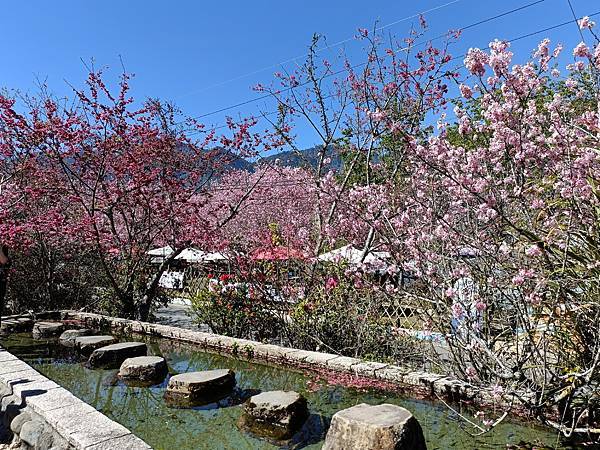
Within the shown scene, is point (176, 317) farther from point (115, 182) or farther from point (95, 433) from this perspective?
point (95, 433)

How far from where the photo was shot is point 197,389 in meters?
4.57

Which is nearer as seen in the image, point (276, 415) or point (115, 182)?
point (276, 415)

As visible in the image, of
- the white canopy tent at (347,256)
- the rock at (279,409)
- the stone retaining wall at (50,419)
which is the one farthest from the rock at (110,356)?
the white canopy tent at (347,256)

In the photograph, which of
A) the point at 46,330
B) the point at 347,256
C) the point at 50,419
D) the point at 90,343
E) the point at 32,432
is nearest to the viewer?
the point at 50,419

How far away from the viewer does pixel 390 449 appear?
3.05 m

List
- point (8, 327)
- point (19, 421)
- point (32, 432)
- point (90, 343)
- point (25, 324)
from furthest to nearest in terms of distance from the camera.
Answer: point (25, 324) → point (8, 327) → point (90, 343) → point (19, 421) → point (32, 432)

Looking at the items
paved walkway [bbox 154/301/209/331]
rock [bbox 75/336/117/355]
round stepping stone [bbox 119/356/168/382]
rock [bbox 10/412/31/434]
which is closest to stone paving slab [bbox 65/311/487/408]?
rock [bbox 75/336/117/355]

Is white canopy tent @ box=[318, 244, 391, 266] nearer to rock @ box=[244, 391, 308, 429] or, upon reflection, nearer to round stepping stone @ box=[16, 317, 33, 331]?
rock @ box=[244, 391, 308, 429]

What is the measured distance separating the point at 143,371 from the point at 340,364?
6.91 feet

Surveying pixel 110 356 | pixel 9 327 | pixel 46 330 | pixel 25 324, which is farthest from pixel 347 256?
pixel 9 327

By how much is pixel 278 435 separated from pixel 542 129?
3176mm

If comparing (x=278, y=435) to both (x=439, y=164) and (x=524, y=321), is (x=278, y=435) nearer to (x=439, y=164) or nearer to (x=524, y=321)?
(x=524, y=321)

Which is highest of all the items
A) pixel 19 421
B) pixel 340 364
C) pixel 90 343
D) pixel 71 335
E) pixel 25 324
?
pixel 25 324

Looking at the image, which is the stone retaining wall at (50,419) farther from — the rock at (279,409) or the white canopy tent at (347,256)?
the white canopy tent at (347,256)
